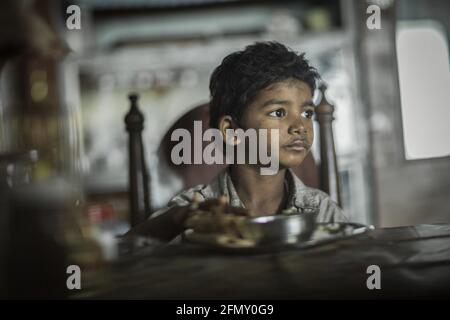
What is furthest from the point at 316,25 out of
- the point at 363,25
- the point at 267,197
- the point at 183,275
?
the point at 183,275

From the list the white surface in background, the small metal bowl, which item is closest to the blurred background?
the white surface in background

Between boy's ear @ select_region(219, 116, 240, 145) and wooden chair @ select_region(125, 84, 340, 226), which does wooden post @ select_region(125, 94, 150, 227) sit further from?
boy's ear @ select_region(219, 116, 240, 145)

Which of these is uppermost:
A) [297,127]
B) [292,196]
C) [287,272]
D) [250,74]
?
[250,74]

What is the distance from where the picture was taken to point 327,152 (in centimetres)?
114

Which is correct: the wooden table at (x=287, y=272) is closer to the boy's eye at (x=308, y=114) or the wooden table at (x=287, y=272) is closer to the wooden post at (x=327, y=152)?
the wooden post at (x=327, y=152)

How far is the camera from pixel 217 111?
3.71ft

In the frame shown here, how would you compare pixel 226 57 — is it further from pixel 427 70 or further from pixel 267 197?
pixel 427 70

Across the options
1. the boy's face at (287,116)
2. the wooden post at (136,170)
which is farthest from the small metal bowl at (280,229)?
the wooden post at (136,170)

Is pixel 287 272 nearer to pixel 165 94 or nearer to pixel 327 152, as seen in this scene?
pixel 327 152

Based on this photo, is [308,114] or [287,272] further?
[308,114]

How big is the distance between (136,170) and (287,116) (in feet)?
1.04

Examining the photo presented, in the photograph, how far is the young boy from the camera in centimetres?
111

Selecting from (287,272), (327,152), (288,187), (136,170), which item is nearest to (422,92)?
(327,152)

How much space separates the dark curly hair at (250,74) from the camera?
1112 mm
